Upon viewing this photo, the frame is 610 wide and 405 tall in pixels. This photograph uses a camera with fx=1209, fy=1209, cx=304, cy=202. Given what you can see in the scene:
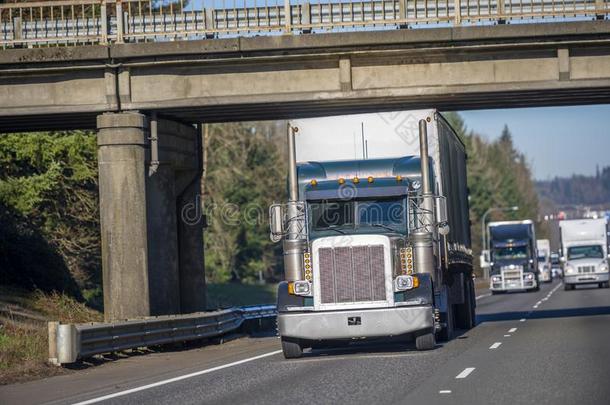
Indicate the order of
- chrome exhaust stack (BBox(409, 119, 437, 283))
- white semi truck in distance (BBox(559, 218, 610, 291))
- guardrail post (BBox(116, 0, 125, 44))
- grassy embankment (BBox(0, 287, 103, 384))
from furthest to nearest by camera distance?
1. white semi truck in distance (BBox(559, 218, 610, 291))
2. guardrail post (BBox(116, 0, 125, 44))
3. chrome exhaust stack (BBox(409, 119, 437, 283))
4. grassy embankment (BBox(0, 287, 103, 384))

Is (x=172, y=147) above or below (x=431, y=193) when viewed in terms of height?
above

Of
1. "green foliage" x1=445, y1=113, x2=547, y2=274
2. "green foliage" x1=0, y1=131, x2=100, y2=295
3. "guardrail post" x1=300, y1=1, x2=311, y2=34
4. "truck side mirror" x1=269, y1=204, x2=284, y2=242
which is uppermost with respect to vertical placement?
"green foliage" x1=445, y1=113, x2=547, y2=274

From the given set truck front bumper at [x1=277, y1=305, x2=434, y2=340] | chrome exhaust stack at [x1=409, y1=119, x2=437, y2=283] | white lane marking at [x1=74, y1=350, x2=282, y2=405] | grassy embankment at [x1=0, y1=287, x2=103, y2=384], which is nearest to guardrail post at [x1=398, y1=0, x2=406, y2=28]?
chrome exhaust stack at [x1=409, y1=119, x2=437, y2=283]

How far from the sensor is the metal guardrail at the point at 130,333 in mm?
20109

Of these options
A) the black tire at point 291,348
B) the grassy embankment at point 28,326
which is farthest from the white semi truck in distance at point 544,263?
the black tire at point 291,348

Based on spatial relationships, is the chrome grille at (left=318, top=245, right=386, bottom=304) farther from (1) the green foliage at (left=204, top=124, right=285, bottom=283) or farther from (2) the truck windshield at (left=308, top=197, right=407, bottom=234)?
(1) the green foliage at (left=204, top=124, right=285, bottom=283)

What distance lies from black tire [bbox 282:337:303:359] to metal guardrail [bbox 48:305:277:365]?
10.9ft

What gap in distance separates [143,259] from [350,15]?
732cm

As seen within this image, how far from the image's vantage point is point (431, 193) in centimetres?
2147

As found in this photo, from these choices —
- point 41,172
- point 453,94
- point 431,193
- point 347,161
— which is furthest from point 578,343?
point 41,172

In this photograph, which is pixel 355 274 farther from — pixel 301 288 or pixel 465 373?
pixel 465 373

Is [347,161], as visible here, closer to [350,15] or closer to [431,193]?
[431,193]

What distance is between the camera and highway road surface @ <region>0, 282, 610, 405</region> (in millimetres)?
14055

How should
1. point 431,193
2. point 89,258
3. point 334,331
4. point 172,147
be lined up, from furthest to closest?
1. point 89,258
2. point 172,147
3. point 431,193
4. point 334,331
